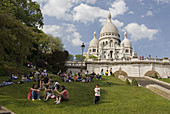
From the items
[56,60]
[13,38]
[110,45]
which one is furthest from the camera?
[110,45]

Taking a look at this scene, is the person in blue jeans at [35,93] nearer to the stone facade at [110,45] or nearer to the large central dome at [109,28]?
the stone facade at [110,45]

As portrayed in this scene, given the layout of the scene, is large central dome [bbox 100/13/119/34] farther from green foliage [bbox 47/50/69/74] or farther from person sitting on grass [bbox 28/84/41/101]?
person sitting on grass [bbox 28/84/41/101]

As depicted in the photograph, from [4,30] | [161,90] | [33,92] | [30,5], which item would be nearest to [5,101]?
[33,92]

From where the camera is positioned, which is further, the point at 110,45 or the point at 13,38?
the point at 110,45

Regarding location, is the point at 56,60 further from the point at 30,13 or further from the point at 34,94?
the point at 34,94

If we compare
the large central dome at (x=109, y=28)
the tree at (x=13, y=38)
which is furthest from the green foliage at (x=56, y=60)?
the large central dome at (x=109, y=28)

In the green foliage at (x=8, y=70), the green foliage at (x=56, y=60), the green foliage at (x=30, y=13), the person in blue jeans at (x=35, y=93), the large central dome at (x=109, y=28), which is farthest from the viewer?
the large central dome at (x=109, y=28)

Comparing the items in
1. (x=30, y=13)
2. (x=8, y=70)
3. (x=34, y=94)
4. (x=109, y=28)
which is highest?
(x=109, y=28)

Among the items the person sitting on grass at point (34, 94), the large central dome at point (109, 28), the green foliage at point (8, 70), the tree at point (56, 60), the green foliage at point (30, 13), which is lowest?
the person sitting on grass at point (34, 94)

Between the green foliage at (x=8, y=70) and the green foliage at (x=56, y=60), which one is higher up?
the green foliage at (x=56, y=60)

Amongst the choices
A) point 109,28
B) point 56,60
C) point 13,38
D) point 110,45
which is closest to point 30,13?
point 56,60

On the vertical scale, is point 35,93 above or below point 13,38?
below

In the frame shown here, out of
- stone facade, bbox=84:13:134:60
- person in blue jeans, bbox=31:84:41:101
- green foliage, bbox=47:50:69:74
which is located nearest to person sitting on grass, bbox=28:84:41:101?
person in blue jeans, bbox=31:84:41:101

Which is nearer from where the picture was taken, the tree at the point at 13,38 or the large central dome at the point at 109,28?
the tree at the point at 13,38
